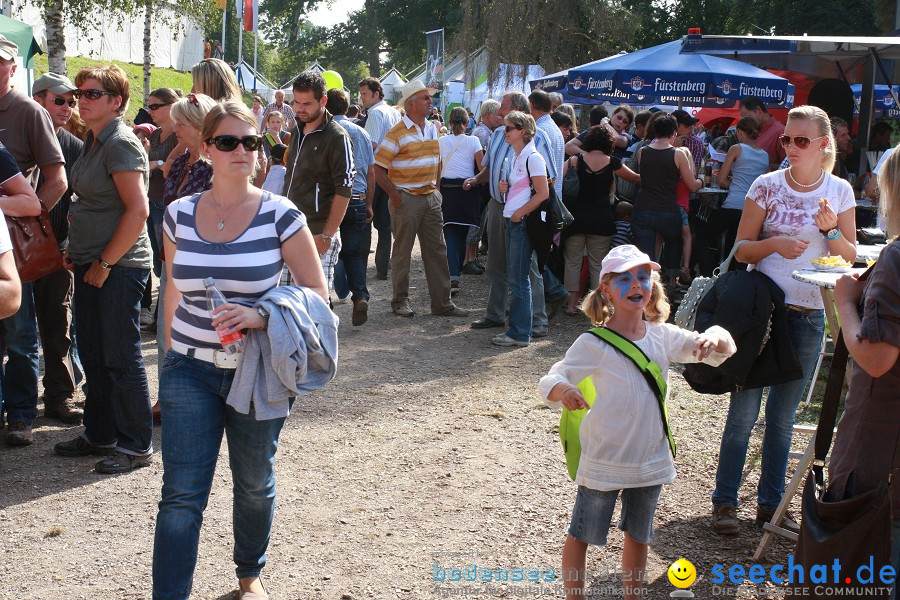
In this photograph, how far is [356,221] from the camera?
859 cm

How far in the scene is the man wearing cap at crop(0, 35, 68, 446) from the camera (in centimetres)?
508

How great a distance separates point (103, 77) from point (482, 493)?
2.94m

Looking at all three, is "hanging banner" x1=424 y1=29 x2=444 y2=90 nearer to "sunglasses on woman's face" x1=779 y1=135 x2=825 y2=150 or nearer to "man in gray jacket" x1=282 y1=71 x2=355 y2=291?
"man in gray jacket" x1=282 y1=71 x2=355 y2=291

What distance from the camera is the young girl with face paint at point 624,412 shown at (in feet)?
11.0

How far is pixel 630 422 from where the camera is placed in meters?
3.34

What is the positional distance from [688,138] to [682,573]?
27.5 ft

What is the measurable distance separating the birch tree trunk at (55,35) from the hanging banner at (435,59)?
21.6 m

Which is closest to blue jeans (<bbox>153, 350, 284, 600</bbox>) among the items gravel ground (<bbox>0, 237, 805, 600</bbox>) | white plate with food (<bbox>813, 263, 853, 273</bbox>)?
gravel ground (<bbox>0, 237, 805, 600</bbox>)

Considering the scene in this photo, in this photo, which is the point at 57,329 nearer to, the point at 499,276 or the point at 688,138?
the point at 499,276

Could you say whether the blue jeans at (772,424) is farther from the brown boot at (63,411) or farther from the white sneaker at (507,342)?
the brown boot at (63,411)

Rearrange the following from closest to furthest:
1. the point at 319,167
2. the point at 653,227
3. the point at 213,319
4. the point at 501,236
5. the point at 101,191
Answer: the point at 213,319
the point at 101,191
the point at 319,167
the point at 501,236
the point at 653,227

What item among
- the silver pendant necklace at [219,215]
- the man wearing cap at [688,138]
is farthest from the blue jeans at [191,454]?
the man wearing cap at [688,138]

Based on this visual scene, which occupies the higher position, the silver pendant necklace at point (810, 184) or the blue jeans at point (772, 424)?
the silver pendant necklace at point (810, 184)

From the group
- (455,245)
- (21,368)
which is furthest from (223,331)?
(455,245)
